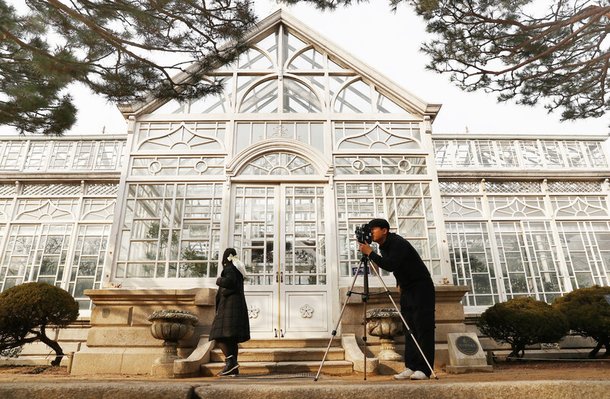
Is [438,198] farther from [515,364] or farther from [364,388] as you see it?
[364,388]

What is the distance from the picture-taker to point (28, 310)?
629 centimetres

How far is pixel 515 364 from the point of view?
6965mm

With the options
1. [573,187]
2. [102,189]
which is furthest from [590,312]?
[102,189]

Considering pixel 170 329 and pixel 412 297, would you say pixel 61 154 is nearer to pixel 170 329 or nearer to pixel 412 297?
pixel 170 329

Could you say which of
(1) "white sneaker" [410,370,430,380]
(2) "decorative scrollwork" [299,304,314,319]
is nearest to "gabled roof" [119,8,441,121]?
(2) "decorative scrollwork" [299,304,314,319]

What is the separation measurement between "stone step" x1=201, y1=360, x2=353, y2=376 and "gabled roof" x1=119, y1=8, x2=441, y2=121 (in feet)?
16.9

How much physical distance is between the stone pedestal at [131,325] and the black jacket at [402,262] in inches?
133

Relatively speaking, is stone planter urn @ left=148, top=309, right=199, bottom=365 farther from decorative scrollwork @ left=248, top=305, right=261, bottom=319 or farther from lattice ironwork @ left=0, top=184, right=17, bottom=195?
lattice ironwork @ left=0, top=184, right=17, bottom=195

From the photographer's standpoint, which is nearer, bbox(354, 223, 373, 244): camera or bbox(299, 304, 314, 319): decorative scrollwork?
bbox(354, 223, 373, 244): camera

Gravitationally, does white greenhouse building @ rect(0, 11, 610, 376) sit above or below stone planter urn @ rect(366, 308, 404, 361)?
above

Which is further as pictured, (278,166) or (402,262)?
(278,166)

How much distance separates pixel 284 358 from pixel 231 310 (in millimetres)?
1275

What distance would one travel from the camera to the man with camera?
13.1ft

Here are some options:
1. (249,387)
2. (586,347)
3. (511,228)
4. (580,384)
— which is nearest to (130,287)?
(249,387)
